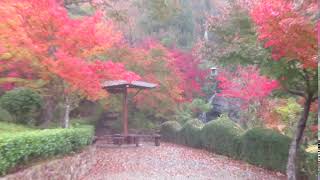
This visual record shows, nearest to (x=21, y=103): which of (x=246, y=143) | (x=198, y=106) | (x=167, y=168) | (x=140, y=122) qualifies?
(x=167, y=168)

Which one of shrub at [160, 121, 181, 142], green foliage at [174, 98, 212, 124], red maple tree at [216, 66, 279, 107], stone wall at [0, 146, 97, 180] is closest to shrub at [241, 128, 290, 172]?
red maple tree at [216, 66, 279, 107]

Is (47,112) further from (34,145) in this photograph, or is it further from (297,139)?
(297,139)

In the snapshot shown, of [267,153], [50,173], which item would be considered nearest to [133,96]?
[267,153]

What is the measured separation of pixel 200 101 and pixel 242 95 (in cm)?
715

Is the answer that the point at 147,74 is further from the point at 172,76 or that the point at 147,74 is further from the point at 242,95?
the point at 242,95

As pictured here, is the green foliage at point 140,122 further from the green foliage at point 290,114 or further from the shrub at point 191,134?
the green foliage at point 290,114

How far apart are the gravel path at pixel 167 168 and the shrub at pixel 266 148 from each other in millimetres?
327

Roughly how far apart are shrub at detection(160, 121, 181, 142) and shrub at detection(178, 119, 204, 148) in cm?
60

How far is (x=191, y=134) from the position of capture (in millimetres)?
22469

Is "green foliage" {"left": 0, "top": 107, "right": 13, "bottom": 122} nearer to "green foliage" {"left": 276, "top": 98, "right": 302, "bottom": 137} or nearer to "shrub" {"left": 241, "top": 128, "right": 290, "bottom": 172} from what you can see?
"shrub" {"left": 241, "top": 128, "right": 290, "bottom": 172}

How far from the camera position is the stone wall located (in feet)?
27.5

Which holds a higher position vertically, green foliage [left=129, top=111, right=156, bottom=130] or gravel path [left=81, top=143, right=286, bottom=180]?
green foliage [left=129, top=111, right=156, bottom=130]

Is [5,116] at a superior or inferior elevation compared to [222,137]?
superior

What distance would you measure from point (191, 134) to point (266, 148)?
8.36 metres
